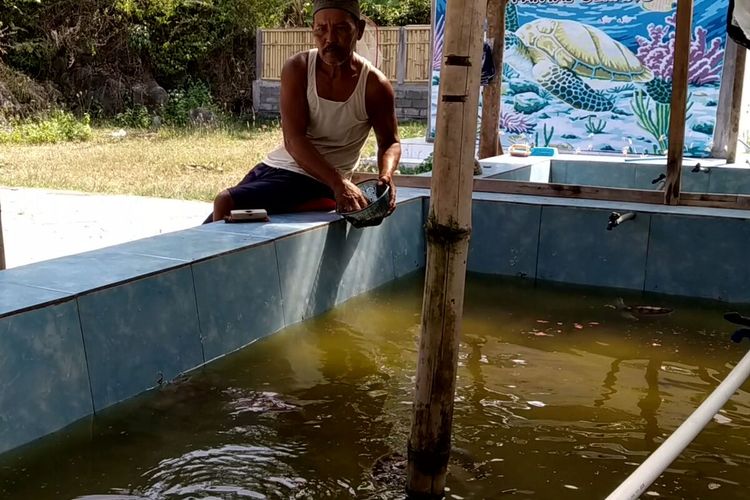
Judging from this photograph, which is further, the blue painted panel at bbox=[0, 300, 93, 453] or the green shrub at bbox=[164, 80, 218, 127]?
the green shrub at bbox=[164, 80, 218, 127]

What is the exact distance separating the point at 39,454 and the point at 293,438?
2.42 ft

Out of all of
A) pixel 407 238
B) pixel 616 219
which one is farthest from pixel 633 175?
pixel 407 238

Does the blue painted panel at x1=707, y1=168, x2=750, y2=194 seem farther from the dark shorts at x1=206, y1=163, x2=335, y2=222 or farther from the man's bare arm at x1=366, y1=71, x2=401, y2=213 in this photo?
the dark shorts at x1=206, y1=163, x2=335, y2=222

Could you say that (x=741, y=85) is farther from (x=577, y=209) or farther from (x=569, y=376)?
(x=569, y=376)

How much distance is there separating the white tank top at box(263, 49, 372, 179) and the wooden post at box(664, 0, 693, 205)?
1.85 meters

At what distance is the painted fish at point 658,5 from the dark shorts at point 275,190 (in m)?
7.39

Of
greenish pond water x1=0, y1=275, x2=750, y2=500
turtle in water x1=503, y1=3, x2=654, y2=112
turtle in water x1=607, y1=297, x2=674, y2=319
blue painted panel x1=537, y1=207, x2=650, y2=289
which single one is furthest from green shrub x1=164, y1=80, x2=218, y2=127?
greenish pond water x1=0, y1=275, x2=750, y2=500

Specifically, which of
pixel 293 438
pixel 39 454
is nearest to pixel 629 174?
pixel 293 438

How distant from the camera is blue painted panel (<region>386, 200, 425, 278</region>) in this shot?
4.51 metres

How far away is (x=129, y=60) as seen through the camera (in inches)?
647

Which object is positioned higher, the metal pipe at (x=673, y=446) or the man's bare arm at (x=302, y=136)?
the man's bare arm at (x=302, y=136)

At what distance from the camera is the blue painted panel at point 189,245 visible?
10.2 ft

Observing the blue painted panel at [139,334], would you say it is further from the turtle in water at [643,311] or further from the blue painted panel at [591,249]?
the blue painted panel at [591,249]

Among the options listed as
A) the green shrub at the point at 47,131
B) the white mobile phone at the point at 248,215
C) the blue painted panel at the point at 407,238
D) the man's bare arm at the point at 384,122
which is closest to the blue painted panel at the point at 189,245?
the white mobile phone at the point at 248,215
